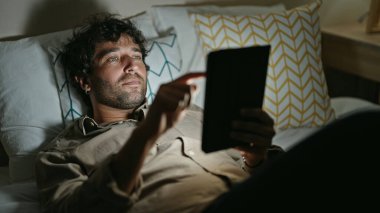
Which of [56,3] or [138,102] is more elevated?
[56,3]

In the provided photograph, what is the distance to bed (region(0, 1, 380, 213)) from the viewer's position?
1.54 meters

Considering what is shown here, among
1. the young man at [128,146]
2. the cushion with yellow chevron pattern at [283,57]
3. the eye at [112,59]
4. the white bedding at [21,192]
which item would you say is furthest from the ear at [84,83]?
the cushion with yellow chevron pattern at [283,57]

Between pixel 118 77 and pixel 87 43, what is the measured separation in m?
0.18

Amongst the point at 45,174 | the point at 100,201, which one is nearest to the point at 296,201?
the point at 100,201

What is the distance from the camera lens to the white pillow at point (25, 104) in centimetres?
152

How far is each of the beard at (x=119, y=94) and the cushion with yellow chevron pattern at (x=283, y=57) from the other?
0.42m

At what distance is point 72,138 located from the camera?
55.9 inches

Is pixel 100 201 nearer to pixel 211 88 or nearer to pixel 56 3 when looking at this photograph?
pixel 211 88

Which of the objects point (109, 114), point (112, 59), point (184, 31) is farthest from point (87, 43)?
point (184, 31)

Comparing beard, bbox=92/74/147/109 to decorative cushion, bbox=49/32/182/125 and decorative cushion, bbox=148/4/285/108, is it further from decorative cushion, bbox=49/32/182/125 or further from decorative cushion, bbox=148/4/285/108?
decorative cushion, bbox=148/4/285/108

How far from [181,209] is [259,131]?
0.26m

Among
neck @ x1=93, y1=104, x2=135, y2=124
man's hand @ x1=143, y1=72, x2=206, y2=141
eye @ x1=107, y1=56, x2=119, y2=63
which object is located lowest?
neck @ x1=93, y1=104, x2=135, y2=124

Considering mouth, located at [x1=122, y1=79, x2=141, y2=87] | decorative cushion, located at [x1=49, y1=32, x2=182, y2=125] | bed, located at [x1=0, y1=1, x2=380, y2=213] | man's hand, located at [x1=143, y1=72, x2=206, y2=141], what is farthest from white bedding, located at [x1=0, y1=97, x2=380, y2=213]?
man's hand, located at [x1=143, y1=72, x2=206, y2=141]

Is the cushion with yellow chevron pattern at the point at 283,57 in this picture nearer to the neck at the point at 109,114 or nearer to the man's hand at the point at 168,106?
the neck at the point at 109,114
